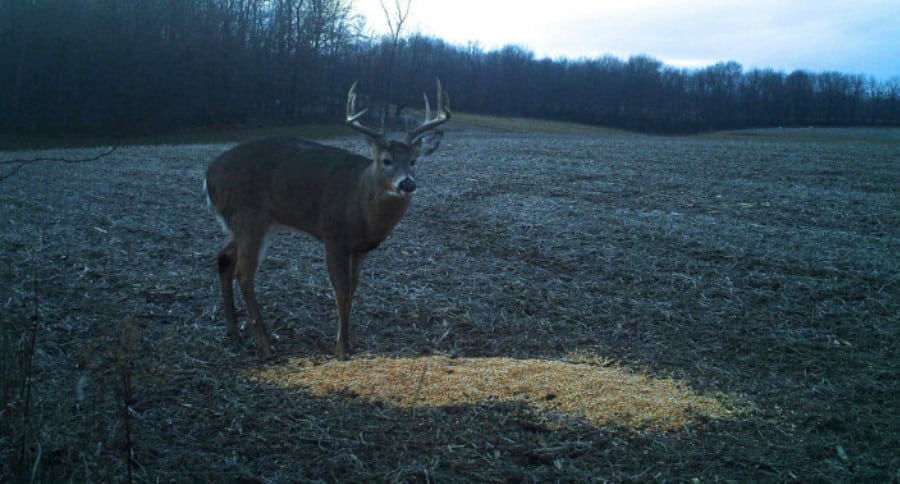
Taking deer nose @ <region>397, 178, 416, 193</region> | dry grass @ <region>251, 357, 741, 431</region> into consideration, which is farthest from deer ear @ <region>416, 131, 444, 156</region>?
dry grass @ <region>251, 357, 741, 431</region>

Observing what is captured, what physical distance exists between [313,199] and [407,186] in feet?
3.33

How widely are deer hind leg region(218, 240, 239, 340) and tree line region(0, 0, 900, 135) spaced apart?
701 inches

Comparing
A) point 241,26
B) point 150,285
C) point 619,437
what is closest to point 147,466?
point 619,437

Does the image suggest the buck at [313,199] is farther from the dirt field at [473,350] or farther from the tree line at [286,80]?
the tree line at [286,80]

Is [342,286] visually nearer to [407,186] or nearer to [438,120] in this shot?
[407,186]

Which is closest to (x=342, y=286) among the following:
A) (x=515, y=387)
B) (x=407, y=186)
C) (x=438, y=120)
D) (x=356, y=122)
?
(x=407, y=186)

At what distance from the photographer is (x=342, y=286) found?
6.85 m

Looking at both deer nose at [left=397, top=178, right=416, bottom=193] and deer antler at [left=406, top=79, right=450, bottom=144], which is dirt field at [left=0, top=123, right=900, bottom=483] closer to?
deer nose at [left=397, top=178, right=416, bottom=193]

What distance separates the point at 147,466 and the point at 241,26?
52.2 m

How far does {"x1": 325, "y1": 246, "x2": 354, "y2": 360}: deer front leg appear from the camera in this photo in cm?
658

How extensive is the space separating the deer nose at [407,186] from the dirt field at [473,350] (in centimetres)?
137

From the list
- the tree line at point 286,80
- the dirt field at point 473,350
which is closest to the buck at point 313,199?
the dirt field at point 473,350

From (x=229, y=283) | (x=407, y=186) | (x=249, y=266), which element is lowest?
(x=229, y=283)

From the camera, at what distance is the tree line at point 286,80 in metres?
36.5
